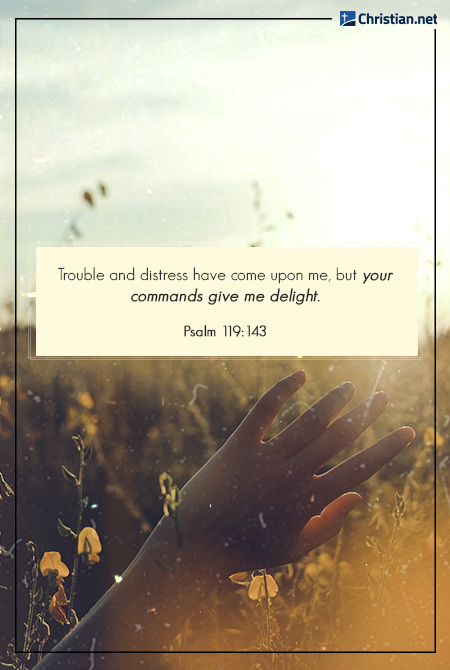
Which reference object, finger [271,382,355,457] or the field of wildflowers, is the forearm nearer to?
the field of wildflowers

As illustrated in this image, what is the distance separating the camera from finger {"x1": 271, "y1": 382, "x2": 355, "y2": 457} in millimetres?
1161

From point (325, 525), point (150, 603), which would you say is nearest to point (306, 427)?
point (325, 525)

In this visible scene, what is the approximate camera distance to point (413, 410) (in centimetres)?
127

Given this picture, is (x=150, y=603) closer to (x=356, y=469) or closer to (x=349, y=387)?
(x=356, y=469)

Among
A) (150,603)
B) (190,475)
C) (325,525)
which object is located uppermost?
(190,475)

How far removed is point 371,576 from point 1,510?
2.99 feet

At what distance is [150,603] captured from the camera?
3.97 ft

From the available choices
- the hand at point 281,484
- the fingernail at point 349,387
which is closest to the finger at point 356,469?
the hand at point 281,484

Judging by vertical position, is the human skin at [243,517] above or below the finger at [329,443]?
below

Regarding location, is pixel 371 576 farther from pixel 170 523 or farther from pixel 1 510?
pixel 1 510

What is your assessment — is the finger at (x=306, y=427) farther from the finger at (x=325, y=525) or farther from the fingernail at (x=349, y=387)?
the finger at (x=325, y=525)

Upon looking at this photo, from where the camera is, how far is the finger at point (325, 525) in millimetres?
1192

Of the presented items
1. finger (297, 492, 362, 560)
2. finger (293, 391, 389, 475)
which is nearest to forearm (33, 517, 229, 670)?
finger (297, 492, 362, 560)

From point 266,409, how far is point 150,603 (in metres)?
0.52
